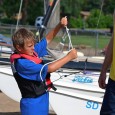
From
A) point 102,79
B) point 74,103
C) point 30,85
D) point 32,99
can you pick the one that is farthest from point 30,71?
point 74,103

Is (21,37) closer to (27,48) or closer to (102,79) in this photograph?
(27,48)

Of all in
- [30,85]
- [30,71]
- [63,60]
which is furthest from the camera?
[30,85]

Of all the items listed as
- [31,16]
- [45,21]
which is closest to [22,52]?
[45,21]

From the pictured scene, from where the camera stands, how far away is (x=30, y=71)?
154 inches

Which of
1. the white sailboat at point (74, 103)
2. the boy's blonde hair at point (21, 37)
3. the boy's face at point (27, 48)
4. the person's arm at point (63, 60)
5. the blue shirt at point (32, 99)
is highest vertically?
the boy's blonde hair at point (21, 37)

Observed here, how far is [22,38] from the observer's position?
3869 millimetres

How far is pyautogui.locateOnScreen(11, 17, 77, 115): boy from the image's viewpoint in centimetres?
388

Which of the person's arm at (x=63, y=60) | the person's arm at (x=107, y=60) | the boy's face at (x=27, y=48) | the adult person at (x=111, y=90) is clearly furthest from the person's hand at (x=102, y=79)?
the boy's face at (x=27, y=48)

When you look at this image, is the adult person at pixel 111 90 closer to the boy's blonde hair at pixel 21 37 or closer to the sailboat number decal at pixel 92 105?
the boy's blonde hair at pixel 21 37

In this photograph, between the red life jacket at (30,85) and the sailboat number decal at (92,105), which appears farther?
the sailboat number decal at (92,105)

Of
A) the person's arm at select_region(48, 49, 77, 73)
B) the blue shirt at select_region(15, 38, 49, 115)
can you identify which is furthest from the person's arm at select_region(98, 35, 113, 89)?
the blue shirt at select_region(15, 38, 49, 115)

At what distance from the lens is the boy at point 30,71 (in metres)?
3.88

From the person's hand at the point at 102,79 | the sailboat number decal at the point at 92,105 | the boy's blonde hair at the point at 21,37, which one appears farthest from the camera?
the sailboat number decal at the point at 92,105

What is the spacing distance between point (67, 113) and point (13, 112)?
169cm
